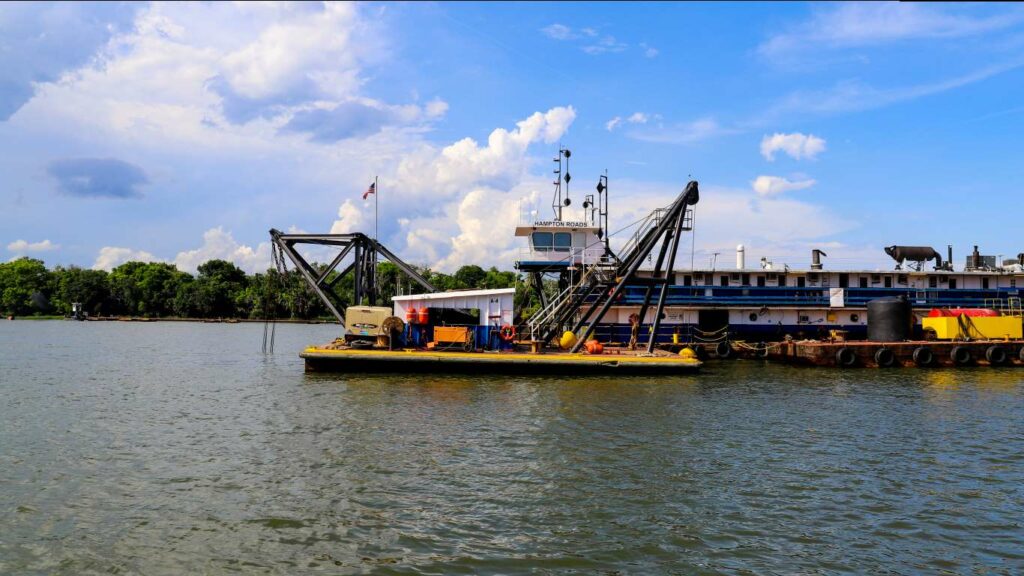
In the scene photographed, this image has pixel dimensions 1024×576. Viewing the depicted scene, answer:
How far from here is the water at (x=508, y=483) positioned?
9180 millimetres

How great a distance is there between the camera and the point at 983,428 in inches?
698

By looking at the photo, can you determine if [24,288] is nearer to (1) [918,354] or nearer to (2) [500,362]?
(2) [500,362]

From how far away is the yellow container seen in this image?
3578 cm

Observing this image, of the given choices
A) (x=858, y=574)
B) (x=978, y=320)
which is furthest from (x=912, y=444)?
(x=978, y=320)

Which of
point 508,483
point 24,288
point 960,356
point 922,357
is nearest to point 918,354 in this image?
point 922,357

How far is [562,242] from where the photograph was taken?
1347 inches

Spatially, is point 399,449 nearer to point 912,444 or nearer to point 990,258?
point 912,444

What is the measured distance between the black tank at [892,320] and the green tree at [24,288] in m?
149

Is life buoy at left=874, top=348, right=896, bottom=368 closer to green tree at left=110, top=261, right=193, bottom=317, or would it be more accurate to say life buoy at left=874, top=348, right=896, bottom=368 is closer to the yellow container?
the yellow container

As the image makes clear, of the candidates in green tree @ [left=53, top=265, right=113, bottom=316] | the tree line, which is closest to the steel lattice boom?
the tree line

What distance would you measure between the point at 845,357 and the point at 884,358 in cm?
199

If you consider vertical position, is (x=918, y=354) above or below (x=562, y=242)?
below

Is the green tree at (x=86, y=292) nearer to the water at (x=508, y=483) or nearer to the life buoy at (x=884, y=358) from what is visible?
the water at (x=508, y=483)

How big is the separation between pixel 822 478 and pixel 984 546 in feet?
10.6
